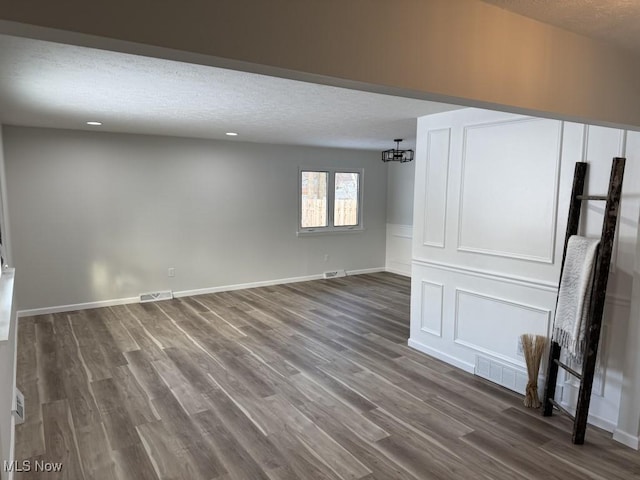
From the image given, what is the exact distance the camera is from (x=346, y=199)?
7.82m

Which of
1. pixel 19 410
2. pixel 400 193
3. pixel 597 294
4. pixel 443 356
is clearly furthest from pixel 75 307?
pixel 597 294

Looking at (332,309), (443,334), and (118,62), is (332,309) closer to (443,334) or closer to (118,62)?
(443,334)

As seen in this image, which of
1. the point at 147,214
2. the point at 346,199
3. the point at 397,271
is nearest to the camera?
the point at 147,214

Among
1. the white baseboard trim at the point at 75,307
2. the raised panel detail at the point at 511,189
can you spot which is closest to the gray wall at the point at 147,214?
the white baseboard trim at the point at 75,307

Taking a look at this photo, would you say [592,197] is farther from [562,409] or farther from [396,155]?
[396,155]

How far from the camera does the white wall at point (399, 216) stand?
25.5 feet

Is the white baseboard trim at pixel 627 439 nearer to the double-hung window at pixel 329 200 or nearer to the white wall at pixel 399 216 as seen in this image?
the white wall at pixel 399 216

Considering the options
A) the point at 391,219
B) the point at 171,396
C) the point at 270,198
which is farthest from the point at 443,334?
the point at 391,219

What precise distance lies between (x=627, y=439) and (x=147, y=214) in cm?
569

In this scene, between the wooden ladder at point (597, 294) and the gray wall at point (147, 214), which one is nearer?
the wooden ladder at point (597, 294)

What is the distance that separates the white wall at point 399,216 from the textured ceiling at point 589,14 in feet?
19.5

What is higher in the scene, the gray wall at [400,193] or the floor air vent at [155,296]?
the gray wall at [400,193]

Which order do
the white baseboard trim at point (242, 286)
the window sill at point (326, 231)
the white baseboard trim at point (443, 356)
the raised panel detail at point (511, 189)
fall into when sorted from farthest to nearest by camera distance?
the window sill at point (326, 231)
the white baseboard trim at point (242, 286)
the white baseboard trim at point (443, 356)
the raised panel detail at point (511, 189)

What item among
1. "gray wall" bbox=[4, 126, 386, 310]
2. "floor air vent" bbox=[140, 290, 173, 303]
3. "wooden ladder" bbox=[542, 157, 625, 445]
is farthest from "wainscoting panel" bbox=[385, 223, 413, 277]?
"wooden ladder" bbox=[542, 157, 625, 445]
